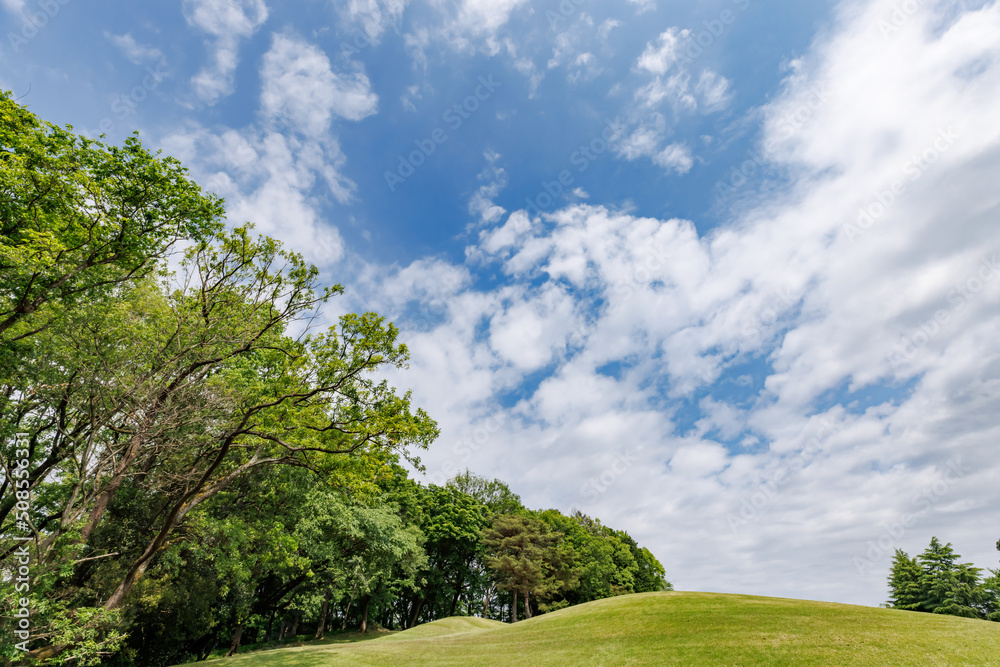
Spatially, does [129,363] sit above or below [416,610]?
above

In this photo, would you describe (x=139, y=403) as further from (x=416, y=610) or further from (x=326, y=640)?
Answer: (x=416, y=610)

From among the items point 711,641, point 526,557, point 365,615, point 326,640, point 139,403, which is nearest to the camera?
point 139,403

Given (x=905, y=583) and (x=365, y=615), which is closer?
(x=365, y=615)

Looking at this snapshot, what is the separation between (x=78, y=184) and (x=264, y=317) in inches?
243

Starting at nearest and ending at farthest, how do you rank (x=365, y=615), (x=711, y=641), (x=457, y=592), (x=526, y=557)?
(x=711, y=641) → (x=365, y=615) → (x=526, y=557) → (x=457, y=592)

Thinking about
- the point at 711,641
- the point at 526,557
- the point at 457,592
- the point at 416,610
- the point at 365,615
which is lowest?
the point at 365,615

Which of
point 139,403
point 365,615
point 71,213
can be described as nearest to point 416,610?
point 365,615

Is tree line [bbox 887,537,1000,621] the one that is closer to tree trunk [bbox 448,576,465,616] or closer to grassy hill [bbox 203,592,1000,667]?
grassy hill [bbox 203,592,1000,667]

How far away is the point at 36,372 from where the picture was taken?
15703mm

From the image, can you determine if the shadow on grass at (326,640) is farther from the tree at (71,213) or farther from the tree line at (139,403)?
the tree at (71,213)

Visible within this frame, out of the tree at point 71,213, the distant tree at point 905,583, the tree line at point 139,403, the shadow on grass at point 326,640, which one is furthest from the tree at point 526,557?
the tree at point 71,213

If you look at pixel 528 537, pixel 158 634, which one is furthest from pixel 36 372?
pixel 528 537

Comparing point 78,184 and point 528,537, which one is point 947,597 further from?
point 78,184

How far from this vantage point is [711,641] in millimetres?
18047
